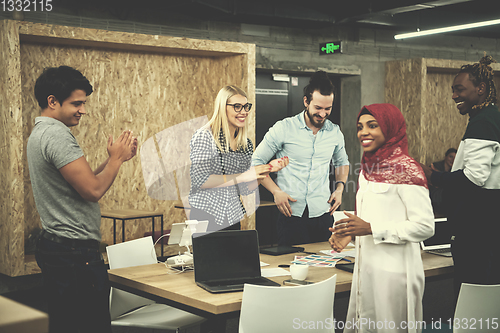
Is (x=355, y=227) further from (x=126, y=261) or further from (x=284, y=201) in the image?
(x=126, y=261)

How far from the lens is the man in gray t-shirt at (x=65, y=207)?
2.09 meters

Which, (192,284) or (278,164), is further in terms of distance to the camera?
(278,164)

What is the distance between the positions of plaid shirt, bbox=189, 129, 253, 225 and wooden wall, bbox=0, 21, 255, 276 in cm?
239

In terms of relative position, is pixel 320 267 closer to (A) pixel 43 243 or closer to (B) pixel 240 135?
(B) pixel 240 135

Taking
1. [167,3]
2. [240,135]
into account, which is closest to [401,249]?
[240,135]

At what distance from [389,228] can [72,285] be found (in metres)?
1.34

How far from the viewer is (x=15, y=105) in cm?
455

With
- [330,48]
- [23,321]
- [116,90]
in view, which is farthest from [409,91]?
[23,321]

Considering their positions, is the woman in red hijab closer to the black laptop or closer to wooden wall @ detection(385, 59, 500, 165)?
the black laptop

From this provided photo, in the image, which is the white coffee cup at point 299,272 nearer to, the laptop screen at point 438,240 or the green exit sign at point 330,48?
the laptop screen at point 438,240

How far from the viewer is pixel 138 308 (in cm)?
289

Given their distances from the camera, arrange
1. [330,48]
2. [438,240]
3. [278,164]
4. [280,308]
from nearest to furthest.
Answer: [280,308], [278,164], [438,240], [330,48]

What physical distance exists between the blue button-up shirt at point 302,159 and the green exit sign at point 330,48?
3796 millimetres

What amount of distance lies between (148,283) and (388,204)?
43.3 inches
